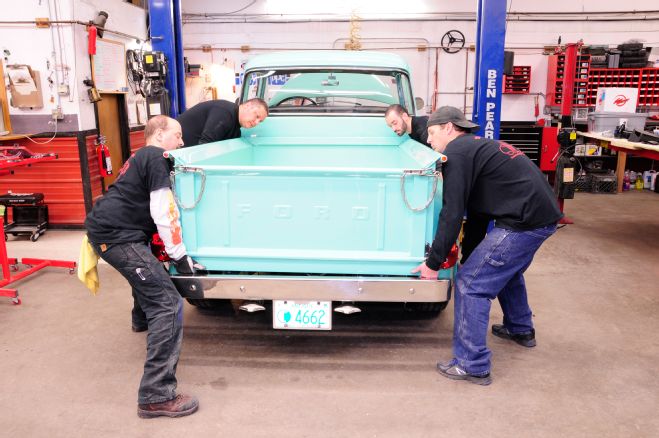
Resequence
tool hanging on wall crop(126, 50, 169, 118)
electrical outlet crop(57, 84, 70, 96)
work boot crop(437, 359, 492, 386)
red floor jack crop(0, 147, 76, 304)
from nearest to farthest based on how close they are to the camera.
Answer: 1. work boot crop(437, 359, 492, 386)
2. red floor jack crop(0, 147, 76, 304)
3. tool hanging on wall crop(126, 50, 169, 118)
4. electrical outlet crop(57, 84, 70, 96)

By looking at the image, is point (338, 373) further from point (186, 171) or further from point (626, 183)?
point (626, 183)

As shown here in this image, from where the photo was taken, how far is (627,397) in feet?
9.95

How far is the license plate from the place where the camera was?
3.08 meters

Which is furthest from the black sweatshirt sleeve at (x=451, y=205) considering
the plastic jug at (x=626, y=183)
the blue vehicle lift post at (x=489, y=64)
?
the plastic jug at (x=626, y=183)

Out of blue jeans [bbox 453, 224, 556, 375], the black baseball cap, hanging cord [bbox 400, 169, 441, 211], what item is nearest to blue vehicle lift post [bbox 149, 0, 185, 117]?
the black baseball cap

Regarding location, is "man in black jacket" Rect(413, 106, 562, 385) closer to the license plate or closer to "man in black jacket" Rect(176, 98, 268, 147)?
the license plate

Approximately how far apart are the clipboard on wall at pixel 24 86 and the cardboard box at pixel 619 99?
778cm

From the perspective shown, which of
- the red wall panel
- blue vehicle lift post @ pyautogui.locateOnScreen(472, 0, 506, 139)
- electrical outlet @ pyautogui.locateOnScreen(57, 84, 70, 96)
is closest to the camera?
blue vehicle lift post @ pyautogui.locateOnScreen(472, 0, 506, 139)

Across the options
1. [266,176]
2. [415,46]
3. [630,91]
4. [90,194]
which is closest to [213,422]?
[266,176]

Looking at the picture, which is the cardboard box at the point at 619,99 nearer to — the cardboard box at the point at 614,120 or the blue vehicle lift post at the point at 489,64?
the cardboard box at the point at 614,120

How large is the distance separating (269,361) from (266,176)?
1.26 metres

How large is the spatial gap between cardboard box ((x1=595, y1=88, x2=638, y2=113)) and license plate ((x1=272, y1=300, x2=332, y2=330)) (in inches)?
259

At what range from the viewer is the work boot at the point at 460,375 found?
3184 millimetres

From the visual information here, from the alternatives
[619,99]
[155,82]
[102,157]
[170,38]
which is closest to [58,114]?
[102,157]
